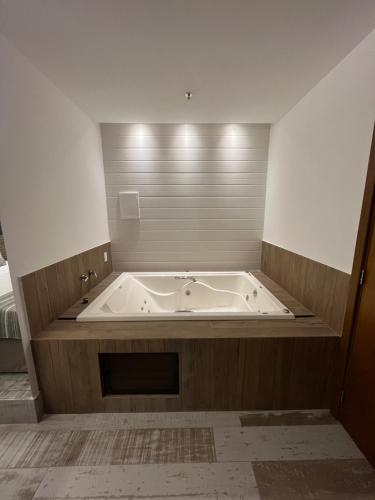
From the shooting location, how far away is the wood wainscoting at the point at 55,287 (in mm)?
1286

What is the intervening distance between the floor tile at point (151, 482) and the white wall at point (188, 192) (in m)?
1.86

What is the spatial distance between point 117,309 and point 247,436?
1373mm

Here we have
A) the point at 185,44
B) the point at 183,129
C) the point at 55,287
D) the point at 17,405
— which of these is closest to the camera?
the point at 185,44

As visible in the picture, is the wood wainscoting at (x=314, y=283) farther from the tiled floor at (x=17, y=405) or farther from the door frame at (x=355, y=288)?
the tiled floor at (x=17, y=405)

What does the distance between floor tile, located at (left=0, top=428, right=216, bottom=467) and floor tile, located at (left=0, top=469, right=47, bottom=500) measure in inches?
1.2

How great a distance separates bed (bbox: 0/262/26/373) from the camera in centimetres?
135

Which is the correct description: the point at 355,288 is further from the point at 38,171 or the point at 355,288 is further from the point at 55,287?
the point at 38,171

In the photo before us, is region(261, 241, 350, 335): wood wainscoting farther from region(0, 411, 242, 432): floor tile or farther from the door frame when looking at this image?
region(0, 411, 242, 432): floor tile

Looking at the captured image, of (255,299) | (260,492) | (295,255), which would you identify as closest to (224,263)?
(255,299)

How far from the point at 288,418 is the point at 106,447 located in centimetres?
116

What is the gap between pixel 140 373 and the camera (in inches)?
55.9

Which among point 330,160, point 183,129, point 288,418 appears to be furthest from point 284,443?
point 183,129

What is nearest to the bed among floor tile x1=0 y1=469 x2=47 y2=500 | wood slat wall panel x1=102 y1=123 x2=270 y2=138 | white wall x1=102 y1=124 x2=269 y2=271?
floor tile x1=0 y1=469 x2=47 y2=500

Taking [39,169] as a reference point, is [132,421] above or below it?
below
